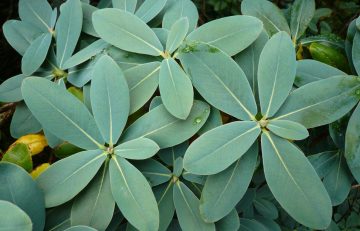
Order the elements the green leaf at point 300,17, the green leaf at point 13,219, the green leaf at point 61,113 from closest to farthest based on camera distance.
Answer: the green leaf at point 13,219
the green leaf at point 61,113
the green leaf at point 300,17

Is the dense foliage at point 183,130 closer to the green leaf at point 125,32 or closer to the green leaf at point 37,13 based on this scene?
the green leaf at point 125,32

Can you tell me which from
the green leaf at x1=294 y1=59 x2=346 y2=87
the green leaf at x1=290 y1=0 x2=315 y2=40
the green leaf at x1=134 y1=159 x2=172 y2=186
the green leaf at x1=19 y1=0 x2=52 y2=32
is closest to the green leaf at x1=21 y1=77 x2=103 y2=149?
the green leaf at x1=134 y1=159 x2=172 y2=186

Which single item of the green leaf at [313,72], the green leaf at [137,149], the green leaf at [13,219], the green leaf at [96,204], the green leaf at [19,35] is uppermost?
the green leaf at [19,35]

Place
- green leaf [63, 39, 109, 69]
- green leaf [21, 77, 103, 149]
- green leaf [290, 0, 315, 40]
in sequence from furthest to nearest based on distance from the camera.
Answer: green leaf [290, 0, 315, 40], green leaf [63, 39, 109, 69], green leaf [21, 77, 103, 149]

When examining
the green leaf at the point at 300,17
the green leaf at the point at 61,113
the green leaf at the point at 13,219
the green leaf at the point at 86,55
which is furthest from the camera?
the green leaf at the point at 300,17

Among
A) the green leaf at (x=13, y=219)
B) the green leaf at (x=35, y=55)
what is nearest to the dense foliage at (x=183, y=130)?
the green leaf at (x=13, y=219)

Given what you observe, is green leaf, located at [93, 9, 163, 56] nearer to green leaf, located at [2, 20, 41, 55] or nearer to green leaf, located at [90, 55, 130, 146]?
green leaf, located at [90, 55, 130, 146]
